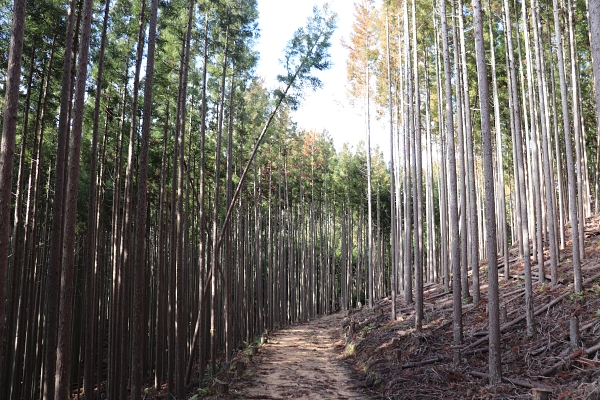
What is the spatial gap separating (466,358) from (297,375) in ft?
11.3

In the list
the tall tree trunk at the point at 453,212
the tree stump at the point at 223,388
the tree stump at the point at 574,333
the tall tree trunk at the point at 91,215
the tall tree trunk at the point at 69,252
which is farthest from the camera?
the tall tree trunk at the point at 91,215

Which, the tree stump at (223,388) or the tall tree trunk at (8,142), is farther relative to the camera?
the tree stump at (223,388)

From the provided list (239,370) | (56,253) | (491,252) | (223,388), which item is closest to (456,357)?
(491,252)

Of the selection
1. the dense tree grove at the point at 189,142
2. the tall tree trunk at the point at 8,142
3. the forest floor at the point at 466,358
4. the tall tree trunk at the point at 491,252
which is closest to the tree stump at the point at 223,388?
the forest floor at the point at 466,358

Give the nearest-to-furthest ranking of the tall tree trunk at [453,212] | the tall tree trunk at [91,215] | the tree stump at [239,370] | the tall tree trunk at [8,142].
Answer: the tall tree trunk at [8,142], the tall tree trunk at [453,212], the tall tree trunk at [91,215], the tree stump at [239,370]

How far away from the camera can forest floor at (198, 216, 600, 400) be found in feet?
17.9

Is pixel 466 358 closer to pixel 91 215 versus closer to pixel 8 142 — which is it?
pixel 91 215

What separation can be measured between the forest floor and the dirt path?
18 mm

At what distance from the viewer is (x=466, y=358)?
6.79 m

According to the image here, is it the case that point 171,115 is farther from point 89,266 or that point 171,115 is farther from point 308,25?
point 89,266

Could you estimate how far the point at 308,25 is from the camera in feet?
33.2

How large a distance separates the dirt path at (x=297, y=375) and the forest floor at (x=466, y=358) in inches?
0.7

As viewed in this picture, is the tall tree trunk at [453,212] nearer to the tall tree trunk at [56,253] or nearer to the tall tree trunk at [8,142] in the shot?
the tall tree trunk at [56,253]

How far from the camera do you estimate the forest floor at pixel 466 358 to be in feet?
17.9
